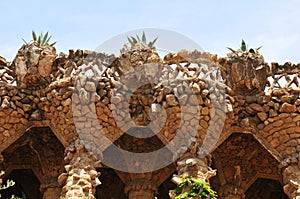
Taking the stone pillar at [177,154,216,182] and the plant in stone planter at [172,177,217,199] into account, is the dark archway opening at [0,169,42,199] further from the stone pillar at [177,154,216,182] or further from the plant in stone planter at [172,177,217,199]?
the plant in stone planter at [172,177,217,199]

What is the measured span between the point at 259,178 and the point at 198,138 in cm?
350

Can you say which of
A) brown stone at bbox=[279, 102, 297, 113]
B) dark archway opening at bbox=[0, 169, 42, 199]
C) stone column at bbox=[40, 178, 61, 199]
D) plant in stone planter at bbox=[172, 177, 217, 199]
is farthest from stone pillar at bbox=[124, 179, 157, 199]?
brown stone at bbox=[279, 102, 297, 113]

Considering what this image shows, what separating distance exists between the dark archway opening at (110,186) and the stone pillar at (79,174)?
3.11 meters

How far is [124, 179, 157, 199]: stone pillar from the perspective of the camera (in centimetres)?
1184

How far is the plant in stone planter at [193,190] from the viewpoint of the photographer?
8750 millimetres

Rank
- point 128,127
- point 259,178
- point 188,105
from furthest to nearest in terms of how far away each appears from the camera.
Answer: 1. point 259,178
2. point 128,127
3. point 188,105

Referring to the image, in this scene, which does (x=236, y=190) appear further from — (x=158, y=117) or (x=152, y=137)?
(x=158, y=117)

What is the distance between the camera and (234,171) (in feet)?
39.9

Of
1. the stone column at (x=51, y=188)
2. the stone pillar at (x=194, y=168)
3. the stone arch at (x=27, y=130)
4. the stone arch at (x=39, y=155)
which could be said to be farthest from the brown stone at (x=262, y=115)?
the stone column at (x=51, y=188)

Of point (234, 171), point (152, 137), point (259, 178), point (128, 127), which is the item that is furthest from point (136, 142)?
point (259, 178)

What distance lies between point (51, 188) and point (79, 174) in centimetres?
235

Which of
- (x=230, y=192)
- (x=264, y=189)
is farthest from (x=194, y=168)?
(x=264, y=189)

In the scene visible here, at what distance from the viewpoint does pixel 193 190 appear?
886 cm

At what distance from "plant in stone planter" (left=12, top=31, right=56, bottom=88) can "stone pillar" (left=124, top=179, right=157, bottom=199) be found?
8.95ft
